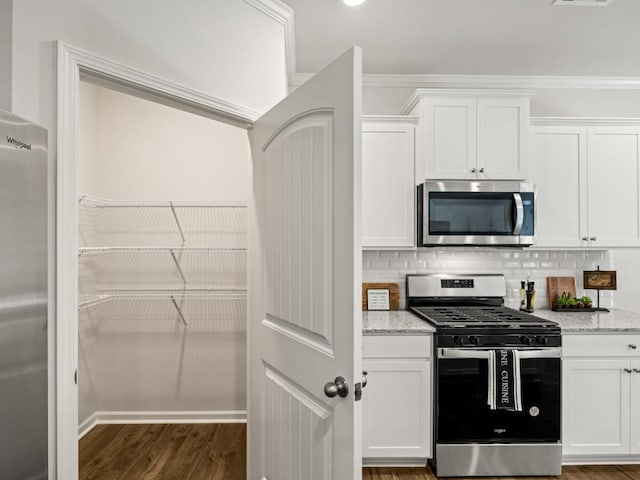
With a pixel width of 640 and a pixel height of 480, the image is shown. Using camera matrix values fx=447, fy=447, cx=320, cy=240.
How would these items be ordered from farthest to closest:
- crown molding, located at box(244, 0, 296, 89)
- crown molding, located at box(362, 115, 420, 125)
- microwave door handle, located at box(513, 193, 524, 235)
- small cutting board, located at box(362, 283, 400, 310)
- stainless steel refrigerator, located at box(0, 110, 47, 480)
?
small cutting board, located at box(362, 283, 400, 310), crown molding, located at box(362, 115, 420, 125), microwave door handle, located at box(513, 193, 524, 235), crown molding, located at box(244, 0, 296, 89), stainless steel refrigerator, located at box(0, 110, 47, 480)

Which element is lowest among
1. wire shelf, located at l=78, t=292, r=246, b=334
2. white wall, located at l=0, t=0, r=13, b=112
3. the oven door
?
the oven door

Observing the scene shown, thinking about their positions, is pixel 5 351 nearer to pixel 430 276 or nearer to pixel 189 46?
pixel 189 46

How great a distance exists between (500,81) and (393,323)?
211 cm

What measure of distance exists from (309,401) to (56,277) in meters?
0.97

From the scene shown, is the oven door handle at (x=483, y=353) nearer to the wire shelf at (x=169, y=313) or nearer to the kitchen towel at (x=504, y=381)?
the kitchen towel at (x=504, y=381)

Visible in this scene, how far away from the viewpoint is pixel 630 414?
276 cm

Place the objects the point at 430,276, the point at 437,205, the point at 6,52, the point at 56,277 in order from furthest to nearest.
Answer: the point at 430,276, the point at 437,205, the point at 56,277, the point at 6,52

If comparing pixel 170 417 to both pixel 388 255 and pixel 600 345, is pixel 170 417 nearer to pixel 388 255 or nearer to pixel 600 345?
pixel 388 255

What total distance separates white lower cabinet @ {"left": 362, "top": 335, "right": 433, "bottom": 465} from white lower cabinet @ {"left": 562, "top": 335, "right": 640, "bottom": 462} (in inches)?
34.1

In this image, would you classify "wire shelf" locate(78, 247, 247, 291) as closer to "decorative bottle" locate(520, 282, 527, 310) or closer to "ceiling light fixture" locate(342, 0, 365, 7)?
"ceiling light fixture" locate(342, 0, 365, 7)

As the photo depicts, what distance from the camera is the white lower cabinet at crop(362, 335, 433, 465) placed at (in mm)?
2691

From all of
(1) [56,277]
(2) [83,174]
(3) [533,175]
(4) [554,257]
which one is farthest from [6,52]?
(4) [554,257]

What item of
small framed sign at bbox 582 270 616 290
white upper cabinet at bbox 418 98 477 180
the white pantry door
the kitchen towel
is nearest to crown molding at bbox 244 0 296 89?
the white pantry door

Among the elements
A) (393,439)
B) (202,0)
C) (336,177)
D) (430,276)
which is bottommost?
(393,439)
